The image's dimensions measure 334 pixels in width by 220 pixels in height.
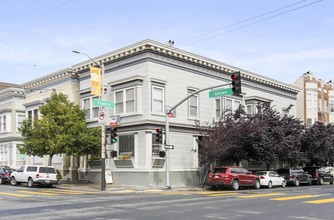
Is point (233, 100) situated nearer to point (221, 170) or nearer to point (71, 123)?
point (221, 170)

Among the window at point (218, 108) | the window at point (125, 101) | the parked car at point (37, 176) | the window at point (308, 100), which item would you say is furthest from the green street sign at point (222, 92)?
the window at point (308, 100)

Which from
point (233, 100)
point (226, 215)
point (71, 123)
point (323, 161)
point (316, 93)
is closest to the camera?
point (226, 215)

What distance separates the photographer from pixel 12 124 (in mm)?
46562

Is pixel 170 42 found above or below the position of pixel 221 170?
above

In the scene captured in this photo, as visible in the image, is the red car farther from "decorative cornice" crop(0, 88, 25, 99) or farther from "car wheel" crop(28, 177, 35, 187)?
Answer: "decorative cornice" crop(0, 88, 25, 99)

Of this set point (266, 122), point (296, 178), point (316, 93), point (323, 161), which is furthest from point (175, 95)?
point (316, 93)

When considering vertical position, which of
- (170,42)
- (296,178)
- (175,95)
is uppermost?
(170,42)

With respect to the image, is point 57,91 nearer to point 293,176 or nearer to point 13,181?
point 13,181

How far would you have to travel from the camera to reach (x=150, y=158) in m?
29.9

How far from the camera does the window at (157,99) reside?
30797 millimetres

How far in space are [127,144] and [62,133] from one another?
4.98 meters

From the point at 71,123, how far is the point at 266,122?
15881mm

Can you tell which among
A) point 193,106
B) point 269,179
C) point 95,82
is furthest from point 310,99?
point 95,82

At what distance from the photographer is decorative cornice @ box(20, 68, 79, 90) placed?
3666 centimetres
